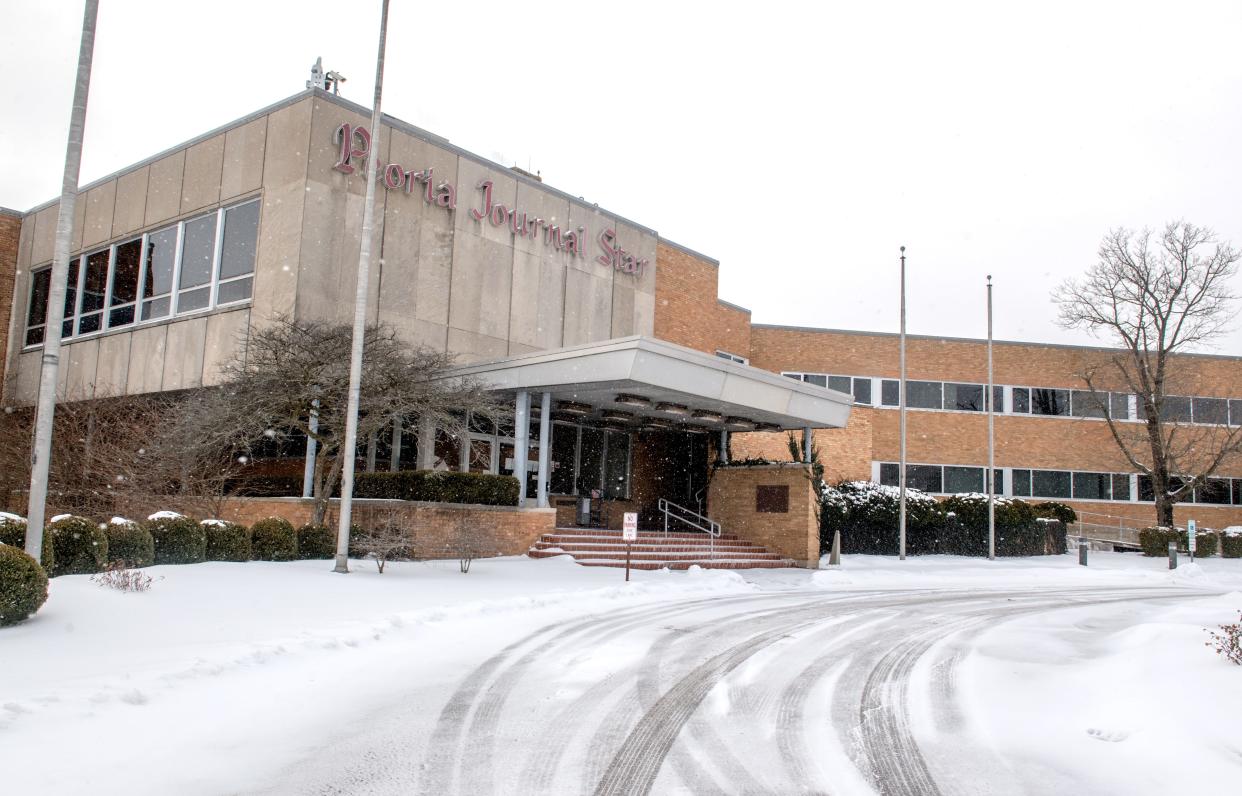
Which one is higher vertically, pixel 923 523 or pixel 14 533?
pixel 923 523

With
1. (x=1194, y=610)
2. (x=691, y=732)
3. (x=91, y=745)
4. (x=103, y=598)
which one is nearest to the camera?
(x=91, y=745)

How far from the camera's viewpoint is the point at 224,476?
20688 mm

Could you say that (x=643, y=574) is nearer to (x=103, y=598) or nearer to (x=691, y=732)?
(x=103, y=598)

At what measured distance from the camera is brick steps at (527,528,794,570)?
66.2 ft

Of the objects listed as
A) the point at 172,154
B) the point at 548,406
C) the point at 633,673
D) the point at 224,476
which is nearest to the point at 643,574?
the point at 548,406

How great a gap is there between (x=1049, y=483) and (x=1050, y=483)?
0.04 metres

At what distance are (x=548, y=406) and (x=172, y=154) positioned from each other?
40.8 feet

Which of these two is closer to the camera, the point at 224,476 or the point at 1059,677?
the point at 1059,677

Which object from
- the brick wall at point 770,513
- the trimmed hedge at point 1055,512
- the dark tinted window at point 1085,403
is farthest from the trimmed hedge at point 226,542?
the dark tinted window at point 1085,403

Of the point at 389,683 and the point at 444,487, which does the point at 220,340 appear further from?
the point at 389,683

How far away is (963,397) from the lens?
41.2 metres

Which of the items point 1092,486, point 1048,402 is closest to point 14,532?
point 1048,402

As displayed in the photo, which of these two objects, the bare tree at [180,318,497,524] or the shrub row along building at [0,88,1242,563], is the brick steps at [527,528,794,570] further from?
the bare tree at [180,318,497,524]

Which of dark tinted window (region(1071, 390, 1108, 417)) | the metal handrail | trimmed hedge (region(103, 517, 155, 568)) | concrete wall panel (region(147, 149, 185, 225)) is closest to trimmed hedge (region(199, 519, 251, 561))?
trimmed hedge (region(103, 517, 155, 568))
